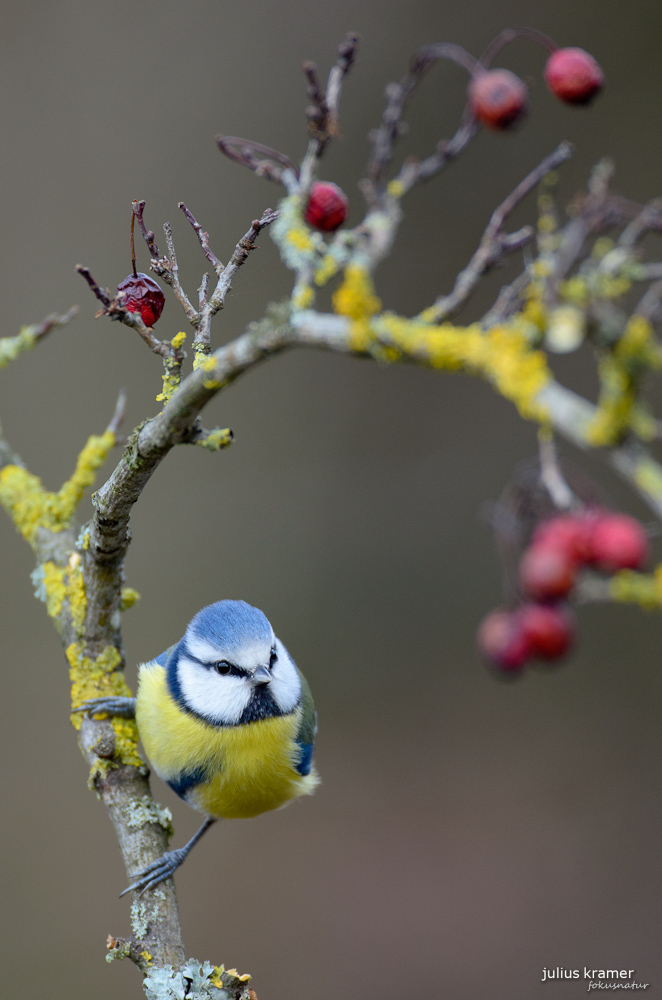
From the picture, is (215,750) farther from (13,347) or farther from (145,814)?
(13,347)

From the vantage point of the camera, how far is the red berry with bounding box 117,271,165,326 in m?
1.09

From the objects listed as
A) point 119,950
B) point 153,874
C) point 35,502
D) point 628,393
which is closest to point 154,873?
point 153,874

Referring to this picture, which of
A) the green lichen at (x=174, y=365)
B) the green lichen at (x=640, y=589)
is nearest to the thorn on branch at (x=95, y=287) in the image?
the green lichen at (x=174, y=365)

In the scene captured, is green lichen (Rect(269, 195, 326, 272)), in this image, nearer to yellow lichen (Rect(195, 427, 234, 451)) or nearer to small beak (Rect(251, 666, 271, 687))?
yellow lichen (Rect(195, 427, 234, 451))

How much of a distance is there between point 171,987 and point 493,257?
1048 mm

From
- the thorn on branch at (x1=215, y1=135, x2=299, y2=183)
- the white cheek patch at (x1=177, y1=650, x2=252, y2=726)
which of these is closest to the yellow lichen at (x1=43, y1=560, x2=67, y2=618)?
the white cheek patch at (x1=177, y1=650, x2=252, y2=726)

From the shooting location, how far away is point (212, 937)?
2.94 metres

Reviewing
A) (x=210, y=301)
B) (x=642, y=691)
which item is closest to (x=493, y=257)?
(x=210, y=301)

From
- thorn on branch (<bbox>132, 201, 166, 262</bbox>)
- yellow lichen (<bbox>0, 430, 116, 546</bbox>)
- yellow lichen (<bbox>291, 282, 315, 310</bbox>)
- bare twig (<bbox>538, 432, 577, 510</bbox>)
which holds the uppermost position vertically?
Result: yellow lichen (<bbox>0, 430, 116, 546</bbox>)

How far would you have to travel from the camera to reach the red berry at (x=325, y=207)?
0.86 m

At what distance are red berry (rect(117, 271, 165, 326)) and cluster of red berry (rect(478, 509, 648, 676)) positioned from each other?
2.13ft

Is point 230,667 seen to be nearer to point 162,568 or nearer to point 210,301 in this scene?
point 210,301

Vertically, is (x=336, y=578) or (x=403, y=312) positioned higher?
(x=403, y=312)

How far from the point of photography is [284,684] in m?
1.58
